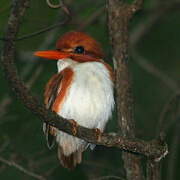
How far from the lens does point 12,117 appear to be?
5988mm

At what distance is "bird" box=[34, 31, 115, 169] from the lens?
14.8ft

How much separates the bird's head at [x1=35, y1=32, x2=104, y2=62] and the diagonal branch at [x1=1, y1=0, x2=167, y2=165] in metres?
1.11

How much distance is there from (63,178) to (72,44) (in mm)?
→ 2017

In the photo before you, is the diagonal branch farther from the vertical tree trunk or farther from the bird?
the bird

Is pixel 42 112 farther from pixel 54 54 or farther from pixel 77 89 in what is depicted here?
pixel 54 54

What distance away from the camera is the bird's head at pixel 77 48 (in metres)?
4.84

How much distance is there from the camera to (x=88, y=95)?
4.48m

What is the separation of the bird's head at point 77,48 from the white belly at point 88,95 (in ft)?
0.54

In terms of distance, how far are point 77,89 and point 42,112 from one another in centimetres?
114

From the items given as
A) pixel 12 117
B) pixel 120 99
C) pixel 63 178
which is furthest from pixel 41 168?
pixel 120 99

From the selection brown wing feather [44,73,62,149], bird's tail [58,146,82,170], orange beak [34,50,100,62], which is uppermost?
orange beak [34,50,100,62]

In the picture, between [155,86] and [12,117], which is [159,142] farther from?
[155,86]

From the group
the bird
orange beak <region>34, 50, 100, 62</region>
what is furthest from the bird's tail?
orange beak <region>34, 50, 100, 62</region>

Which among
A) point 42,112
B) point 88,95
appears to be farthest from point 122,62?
point 42,112
